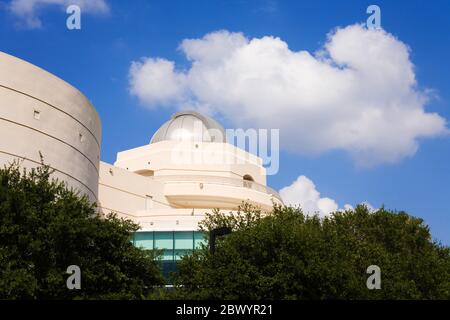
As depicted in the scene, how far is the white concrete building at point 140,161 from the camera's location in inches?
1533

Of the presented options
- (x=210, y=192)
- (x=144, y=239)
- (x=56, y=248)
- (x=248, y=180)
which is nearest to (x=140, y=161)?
(x=210, y=192)

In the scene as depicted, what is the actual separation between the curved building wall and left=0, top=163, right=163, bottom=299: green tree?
914 centimetres

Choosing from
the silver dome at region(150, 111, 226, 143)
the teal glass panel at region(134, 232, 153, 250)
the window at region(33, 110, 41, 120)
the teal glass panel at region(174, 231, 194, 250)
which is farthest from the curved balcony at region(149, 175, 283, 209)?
the window at region(33, 110, 41, 120)

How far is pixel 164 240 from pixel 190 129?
18.2m

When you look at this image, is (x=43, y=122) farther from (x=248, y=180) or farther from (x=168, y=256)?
(x=248, y=180)

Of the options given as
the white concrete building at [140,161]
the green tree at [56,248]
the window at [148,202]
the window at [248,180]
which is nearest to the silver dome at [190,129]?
the white concrete building at [140,161]

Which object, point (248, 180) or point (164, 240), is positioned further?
Answer: point (248, 180)

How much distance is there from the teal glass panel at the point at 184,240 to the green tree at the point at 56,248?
23.1 meters

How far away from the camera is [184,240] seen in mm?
53812

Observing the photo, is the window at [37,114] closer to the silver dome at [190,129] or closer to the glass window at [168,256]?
the glass window at [168,256]

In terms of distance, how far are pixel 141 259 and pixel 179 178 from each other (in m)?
33.7

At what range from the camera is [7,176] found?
1109 inches

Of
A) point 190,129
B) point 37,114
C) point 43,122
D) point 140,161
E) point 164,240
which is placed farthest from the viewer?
point 190,129
